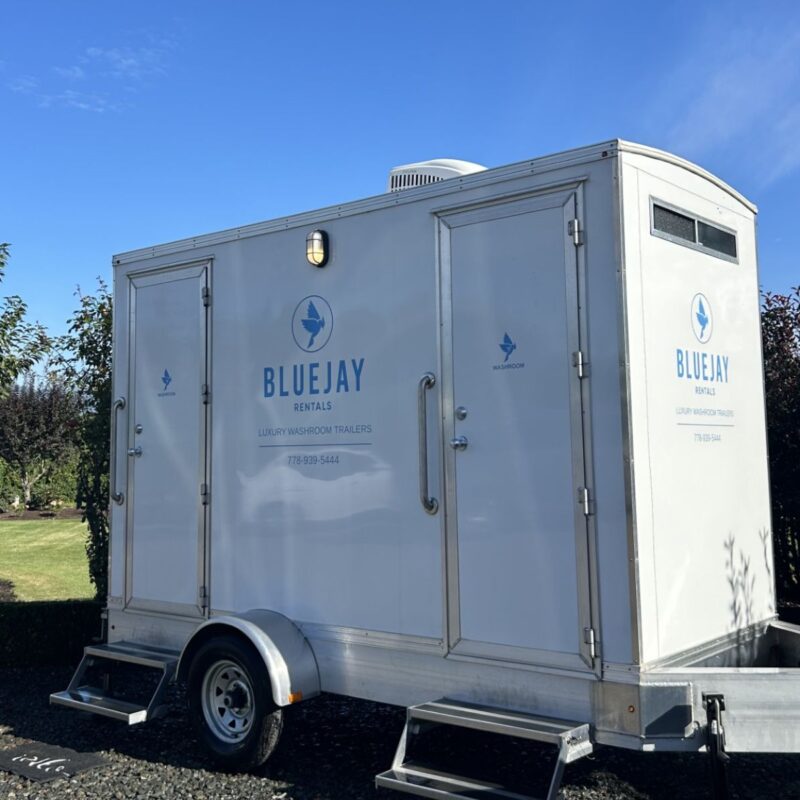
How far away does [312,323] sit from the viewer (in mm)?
5004

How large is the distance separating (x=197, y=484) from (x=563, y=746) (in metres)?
2.78

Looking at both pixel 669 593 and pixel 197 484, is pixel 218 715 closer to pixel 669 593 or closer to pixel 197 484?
pixel 197 484

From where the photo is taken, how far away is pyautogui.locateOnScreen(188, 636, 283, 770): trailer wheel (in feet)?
15.3

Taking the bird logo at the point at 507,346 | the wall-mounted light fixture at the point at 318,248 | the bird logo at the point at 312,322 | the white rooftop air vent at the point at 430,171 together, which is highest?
the white rooftop air vent at the point at 430,171

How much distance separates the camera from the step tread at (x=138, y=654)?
17.3ft

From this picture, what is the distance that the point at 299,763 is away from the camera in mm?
4938

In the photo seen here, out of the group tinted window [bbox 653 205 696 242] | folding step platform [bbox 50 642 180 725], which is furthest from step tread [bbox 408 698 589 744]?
tinted window [bbox 653 205 696 242]

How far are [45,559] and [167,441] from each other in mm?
9738

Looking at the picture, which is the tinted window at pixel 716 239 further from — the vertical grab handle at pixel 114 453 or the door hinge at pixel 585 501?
the vertical grab handle at pixel 114 453

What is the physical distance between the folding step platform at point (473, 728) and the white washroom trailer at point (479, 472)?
17 mm

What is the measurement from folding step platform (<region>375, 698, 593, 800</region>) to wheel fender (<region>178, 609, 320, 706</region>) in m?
0.72

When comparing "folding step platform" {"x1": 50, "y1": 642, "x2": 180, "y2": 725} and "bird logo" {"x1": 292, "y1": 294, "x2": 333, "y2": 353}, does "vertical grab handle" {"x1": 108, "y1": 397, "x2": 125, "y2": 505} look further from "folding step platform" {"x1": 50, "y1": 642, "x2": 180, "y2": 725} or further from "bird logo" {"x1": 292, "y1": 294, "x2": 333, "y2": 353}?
"bird logo" {"x1": 292, "y1": 294, "x2": 333, "y2": 353}

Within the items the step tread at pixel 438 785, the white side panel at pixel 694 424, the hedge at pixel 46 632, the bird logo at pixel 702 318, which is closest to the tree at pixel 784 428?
the white side panel at pixel 694 424

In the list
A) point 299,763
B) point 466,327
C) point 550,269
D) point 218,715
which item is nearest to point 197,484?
point 218,715
